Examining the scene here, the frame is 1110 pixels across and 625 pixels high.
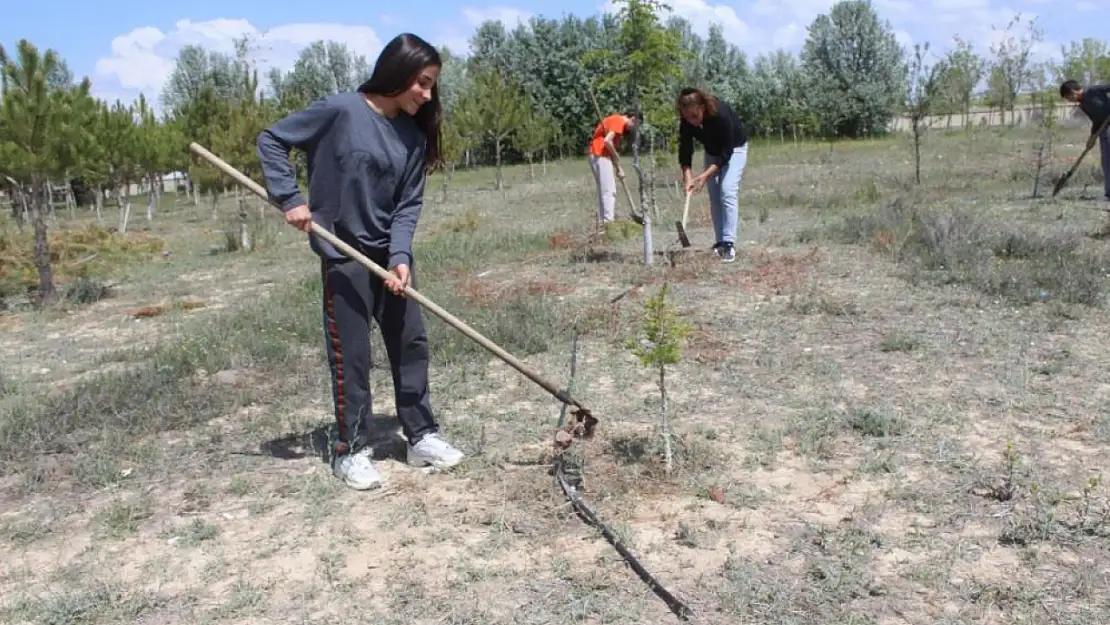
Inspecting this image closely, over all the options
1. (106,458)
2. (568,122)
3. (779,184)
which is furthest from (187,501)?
(568,122)

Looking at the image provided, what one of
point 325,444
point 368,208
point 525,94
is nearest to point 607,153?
point 325,444

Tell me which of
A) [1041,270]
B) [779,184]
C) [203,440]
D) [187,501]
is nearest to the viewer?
[187,501]

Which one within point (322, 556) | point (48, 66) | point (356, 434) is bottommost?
point (322, 556)

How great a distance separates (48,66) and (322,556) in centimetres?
726

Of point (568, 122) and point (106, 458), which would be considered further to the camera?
point (568, 122)

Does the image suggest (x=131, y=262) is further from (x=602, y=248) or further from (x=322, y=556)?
(x=322, y=556)

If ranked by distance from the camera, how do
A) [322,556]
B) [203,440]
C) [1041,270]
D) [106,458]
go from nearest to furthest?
[322,556] → [106,458] → [203,440] → [1041,270]

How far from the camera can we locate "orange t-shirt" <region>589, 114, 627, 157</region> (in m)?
8.77

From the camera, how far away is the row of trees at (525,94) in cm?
820

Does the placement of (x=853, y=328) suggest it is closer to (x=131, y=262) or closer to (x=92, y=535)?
(x=92, y=535)

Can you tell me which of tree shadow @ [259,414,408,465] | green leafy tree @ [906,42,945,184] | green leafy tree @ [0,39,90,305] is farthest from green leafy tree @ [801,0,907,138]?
tree shadow @ [259,414,408,465]

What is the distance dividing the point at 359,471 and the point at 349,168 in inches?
44.0

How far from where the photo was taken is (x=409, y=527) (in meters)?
3.12

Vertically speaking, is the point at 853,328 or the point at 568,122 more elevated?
the point at 568,122
